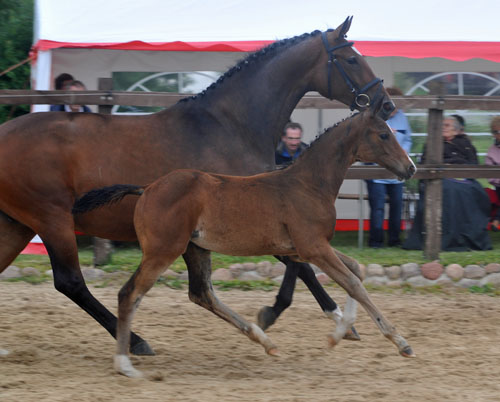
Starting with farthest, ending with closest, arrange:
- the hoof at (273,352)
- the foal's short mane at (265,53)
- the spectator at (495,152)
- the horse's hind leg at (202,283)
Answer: the spectator at (495,152) < the foal's short mane at (265,53) < the horse's hind leg at (202,283) < the hoof at (273,352)

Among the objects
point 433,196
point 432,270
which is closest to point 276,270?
point 432,270

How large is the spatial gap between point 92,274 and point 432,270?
→ 3078 mm

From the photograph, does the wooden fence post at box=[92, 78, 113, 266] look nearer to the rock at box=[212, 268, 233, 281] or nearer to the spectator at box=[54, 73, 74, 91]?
the spectator at box=[54, 73, 74, 91]

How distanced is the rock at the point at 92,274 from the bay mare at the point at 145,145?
1.90 metres

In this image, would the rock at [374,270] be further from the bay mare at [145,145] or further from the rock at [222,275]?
the bay mare at [145,145]

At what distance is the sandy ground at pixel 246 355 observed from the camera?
4.07m

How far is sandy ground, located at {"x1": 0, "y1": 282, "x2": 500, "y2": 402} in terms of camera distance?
160 inches

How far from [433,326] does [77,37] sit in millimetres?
5014

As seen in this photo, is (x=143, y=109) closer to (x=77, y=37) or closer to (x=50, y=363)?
(x=77, y=37)

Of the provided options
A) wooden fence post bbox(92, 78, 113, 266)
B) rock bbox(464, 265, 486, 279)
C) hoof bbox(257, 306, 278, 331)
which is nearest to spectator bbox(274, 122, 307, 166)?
wooden fence post bbox(92, 78, 113, 266)

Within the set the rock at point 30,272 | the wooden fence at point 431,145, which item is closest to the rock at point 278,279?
the wooden fence at point 431,145

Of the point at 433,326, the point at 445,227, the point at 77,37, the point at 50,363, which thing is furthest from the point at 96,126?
the point at 445,227

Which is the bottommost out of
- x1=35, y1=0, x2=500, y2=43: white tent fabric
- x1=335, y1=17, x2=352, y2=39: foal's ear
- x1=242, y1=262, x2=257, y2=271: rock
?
x1=242, y1=262, x2=257, y2=271: rock

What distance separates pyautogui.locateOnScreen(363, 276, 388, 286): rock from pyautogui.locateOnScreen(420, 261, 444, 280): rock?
363mm
